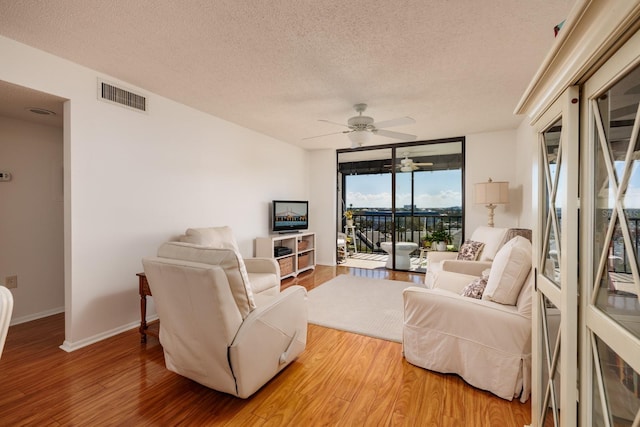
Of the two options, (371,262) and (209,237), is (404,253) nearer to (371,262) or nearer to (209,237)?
(371,262)

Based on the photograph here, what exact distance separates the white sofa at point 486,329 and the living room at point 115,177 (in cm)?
54

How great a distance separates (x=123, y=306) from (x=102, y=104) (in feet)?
6.17

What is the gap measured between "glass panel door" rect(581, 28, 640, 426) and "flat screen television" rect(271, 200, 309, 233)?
4106mm

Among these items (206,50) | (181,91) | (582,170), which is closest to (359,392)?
(582,170)

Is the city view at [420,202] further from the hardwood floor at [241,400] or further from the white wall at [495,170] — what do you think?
the hardwood floor at [241,400]

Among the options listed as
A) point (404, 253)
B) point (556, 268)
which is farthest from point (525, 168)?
point (556, 268)

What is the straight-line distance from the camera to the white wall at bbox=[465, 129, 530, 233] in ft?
13.8

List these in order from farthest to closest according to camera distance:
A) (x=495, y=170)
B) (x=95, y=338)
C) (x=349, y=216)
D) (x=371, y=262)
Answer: (x=349, y=216) → (x=371, y=262) → (x=495, y=170) → (x=95, y=338)

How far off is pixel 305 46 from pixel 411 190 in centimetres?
364

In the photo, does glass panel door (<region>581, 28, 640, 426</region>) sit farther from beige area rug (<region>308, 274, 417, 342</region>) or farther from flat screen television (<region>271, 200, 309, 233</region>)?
flat screen television (<region>271, 200, 309, 233</region>)

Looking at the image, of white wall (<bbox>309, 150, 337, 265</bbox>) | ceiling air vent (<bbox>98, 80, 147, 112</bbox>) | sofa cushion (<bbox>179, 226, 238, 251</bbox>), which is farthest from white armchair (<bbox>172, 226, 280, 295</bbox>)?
white wall (<bbox>309, 150, 337, 265</bbox>)

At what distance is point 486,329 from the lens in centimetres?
178

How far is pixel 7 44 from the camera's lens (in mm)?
1983

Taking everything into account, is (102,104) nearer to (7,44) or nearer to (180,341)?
(7,44)
